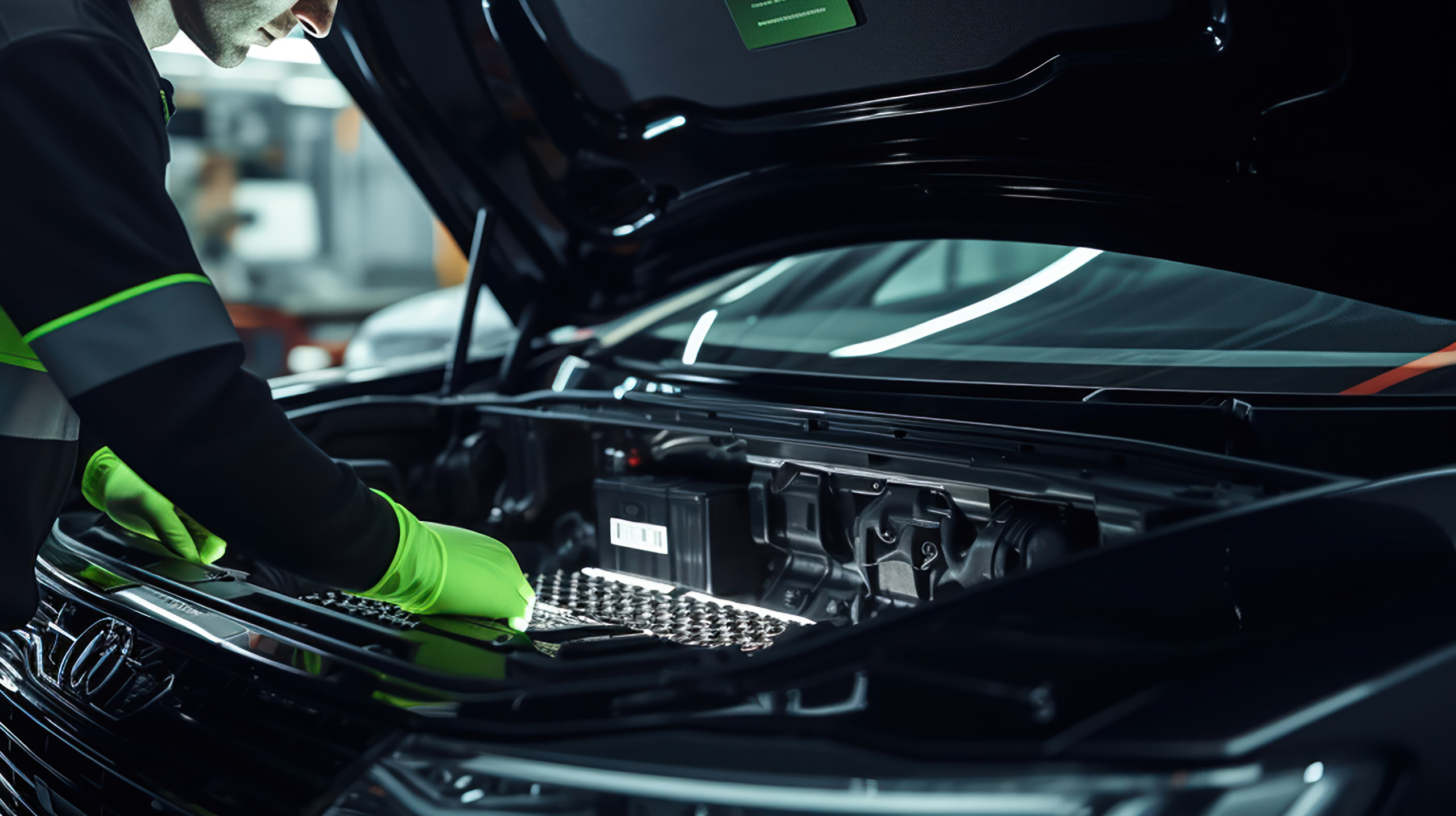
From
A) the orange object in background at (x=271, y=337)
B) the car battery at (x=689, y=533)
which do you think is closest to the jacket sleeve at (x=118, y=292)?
the car battery at (x=689, y=533)

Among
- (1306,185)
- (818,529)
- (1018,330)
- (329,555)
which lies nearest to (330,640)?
(329,555)

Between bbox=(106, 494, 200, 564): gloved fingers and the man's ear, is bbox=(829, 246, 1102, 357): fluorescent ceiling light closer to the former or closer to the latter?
the man's ear

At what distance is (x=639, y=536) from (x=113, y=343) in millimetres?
910

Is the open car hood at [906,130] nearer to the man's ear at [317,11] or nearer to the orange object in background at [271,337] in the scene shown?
the man's ear at [317,11]

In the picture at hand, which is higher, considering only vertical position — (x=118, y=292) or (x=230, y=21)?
(x=230, y=21)

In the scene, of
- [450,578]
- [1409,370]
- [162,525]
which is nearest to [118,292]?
[450,578]

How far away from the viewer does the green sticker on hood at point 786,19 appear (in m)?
1.35

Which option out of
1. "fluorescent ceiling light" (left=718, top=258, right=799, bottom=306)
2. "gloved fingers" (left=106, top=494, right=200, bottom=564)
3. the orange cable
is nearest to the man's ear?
"gloved fingers" (left=106, top=494, right=200, bottom=564)

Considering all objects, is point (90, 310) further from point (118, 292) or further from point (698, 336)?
point (698, 336)

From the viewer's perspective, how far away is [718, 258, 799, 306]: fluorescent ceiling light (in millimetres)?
1940

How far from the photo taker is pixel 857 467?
1379 mm

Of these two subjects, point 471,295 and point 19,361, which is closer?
point 19,361

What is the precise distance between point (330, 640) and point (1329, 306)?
3.87 ft

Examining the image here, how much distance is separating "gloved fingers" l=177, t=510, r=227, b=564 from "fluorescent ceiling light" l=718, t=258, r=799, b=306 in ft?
3.08
